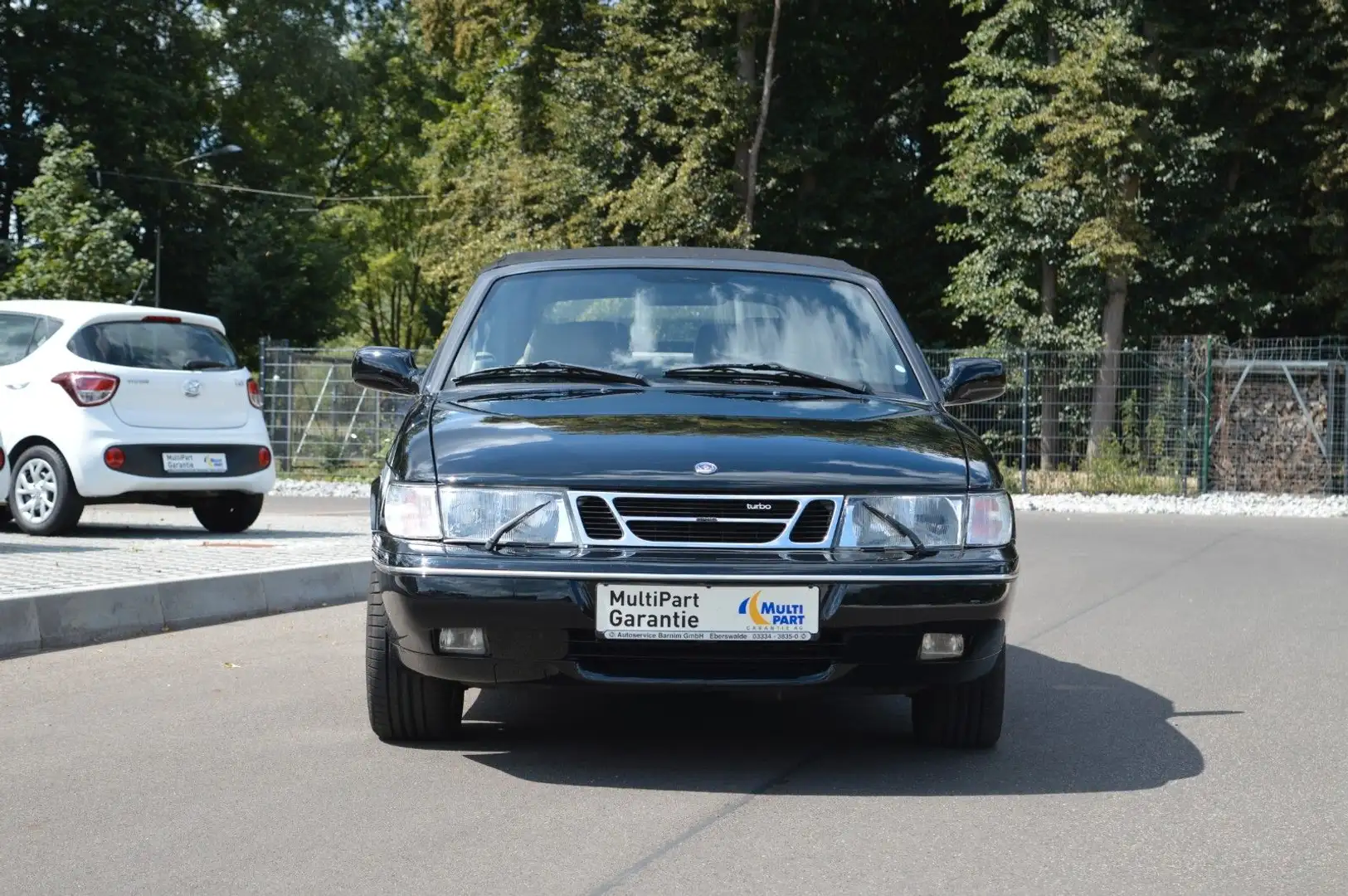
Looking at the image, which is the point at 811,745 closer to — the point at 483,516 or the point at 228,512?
the point at 483,516

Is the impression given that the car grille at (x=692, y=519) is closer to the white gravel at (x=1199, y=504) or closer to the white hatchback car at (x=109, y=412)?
the white hatchback car at (x=109, y=412)

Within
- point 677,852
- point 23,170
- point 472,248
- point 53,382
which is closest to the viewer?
point 677,852

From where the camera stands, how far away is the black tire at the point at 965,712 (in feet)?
19.8

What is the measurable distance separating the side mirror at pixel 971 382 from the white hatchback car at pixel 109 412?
8.16 meters

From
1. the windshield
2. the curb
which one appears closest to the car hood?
the windshield

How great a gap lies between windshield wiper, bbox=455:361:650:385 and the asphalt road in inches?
48.2

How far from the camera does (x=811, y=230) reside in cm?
4097

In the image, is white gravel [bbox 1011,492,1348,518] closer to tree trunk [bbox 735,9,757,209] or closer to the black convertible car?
tree trunk [bbox 735,9,757,209]

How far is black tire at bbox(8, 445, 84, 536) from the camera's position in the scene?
44.7 feet

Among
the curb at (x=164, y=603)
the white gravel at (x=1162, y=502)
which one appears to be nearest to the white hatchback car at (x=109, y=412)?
the curb at (x=164, y=603)

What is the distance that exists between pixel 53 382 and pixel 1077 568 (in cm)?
799

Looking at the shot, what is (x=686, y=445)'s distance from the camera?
18.1ft

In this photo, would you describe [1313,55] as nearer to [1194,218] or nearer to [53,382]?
[1194,218]

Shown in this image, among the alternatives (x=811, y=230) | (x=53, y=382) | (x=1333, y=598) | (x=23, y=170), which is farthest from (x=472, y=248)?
(x=1333, y=598)
